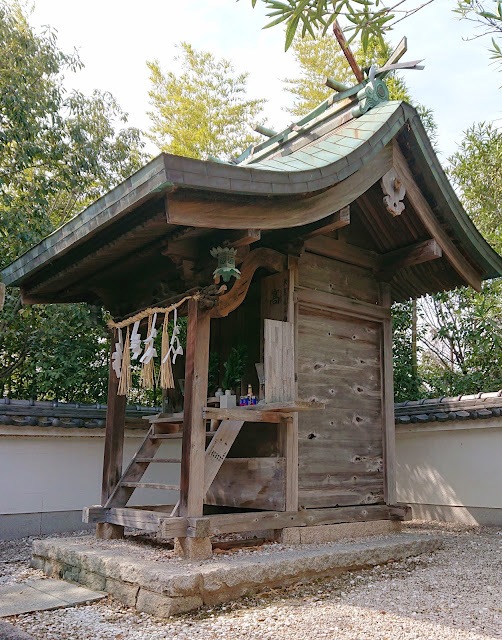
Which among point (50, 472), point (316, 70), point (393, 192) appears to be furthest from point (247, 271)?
point (316, 70)

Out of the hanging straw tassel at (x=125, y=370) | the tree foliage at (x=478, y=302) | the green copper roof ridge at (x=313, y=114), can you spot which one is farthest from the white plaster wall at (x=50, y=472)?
the tree foliage at (x=478, y=302)

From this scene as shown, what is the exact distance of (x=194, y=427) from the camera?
4.56 meters

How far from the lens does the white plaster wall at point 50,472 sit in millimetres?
7281

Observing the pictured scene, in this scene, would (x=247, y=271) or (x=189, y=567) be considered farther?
(x=247, y=271)

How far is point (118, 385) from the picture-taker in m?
5.98

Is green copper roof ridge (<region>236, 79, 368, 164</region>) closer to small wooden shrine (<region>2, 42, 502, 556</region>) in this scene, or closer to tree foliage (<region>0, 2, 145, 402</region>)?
small wooden shrine (<region>2, 42, 502, 556</region>)

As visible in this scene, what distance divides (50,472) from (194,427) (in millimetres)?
3965

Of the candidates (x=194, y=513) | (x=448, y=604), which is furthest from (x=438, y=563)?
(x=194, y=513)

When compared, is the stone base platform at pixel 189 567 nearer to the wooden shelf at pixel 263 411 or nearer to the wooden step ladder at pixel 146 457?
the wooden step ladder at pixel 146 457

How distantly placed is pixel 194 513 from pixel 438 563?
7.61 feet

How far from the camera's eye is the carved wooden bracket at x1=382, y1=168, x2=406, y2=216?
208 inches

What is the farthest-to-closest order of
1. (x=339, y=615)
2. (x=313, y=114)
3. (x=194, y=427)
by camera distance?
(x=313, y=114) → (x=194, y=427) → (x=339, y=615)

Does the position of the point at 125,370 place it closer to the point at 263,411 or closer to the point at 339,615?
the point at 263,411

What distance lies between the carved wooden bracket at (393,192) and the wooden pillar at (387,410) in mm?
1285
